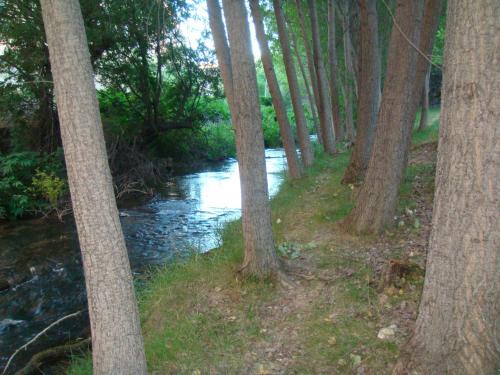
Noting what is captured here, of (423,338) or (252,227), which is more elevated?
(252,227)

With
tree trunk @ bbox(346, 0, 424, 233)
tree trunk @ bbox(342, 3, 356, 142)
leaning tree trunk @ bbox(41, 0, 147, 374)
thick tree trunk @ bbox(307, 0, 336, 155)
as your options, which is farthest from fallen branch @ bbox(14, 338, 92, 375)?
tree trunk @ bbox(342, 3, 356, 142)

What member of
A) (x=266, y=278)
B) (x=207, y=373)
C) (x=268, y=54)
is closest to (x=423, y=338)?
(x=207, y=373)

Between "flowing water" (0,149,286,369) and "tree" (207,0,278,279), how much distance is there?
9.49 feet

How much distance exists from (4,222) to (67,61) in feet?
35.8

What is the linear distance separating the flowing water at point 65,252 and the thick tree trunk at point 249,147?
289cm

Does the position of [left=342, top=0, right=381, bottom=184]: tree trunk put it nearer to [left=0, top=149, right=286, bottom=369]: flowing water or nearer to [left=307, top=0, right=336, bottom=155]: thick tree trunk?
[left=0, top=149, right=286, bottom=369]: flowing water

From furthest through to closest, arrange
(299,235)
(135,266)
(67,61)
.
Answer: (135,266) → (299,235) → (67,61)

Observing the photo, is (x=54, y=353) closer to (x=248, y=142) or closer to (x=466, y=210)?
(x=248, y=142)

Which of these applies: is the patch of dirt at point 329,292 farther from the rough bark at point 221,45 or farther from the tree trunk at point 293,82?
the tree trunk at point 293,82

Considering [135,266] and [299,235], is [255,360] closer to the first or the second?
[299,235]

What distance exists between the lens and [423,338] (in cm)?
286

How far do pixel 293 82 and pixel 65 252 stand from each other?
22.5ft

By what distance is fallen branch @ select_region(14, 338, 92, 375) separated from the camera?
496 cm

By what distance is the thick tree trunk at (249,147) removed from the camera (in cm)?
434
